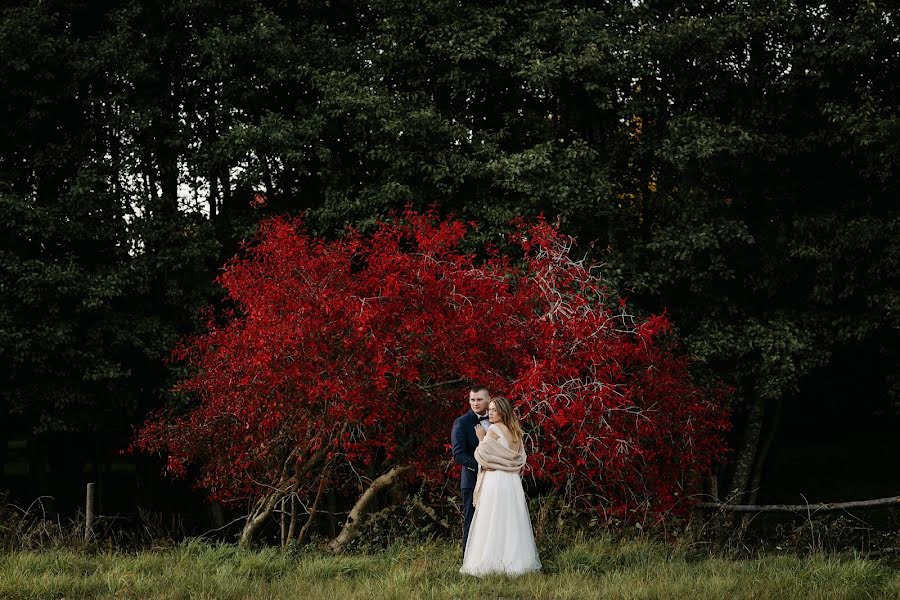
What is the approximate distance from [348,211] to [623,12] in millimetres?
6418

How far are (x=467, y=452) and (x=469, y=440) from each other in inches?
4.5

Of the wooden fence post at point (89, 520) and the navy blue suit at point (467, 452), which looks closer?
the navy blue suit at point (467, 452)

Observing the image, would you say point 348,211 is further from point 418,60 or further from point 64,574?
Result: point 64,574

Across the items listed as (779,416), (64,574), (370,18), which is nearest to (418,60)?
(370,18)

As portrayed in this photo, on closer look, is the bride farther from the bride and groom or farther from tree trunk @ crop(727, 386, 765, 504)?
tree trunk @ crop(727, 386, 765, 504)

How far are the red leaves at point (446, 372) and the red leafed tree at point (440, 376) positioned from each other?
24 millimetres

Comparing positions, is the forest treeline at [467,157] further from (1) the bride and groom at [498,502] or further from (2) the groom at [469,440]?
(1) the bride and groom at [498,502]

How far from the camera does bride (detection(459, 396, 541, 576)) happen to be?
7703 millimetres

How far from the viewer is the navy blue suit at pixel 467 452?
8070 mm

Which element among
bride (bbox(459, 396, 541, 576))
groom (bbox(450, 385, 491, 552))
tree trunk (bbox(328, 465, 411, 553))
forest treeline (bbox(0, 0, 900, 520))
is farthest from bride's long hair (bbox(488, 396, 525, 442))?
forest treeline (bbox(0, 0, 900, 520))

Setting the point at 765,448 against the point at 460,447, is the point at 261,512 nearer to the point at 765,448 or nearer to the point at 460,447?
the point at 460,447

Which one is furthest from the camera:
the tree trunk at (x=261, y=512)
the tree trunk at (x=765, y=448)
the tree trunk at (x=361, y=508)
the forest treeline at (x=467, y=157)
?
the tree trunk at (x=765, y=448)

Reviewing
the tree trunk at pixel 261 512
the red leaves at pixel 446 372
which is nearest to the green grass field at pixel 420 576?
the red leaves at pixel 446 372

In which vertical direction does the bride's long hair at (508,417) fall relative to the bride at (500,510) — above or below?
above
